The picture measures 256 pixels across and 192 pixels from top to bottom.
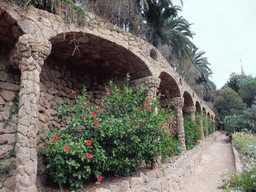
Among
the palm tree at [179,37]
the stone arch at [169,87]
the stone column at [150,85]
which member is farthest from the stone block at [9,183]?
the palm tree at [179,37]

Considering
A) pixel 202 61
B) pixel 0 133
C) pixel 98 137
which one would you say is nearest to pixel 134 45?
pixel 98 137

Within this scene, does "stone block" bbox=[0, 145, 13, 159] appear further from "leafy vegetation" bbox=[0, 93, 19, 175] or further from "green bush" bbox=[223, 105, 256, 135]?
"green bush" bbox=[223, 105, 256, 135]

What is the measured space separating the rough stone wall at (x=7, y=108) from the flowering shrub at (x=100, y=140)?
656 mm

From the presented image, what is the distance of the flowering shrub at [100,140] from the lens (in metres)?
2.76

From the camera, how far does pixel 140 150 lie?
12.2 ft

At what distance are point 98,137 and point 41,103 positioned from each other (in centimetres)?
174

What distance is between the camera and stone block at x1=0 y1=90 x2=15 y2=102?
10.9 feet

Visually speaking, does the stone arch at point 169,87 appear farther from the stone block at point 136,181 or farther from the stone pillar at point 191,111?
the stone block at point 136,181

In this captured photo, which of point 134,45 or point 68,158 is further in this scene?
point 134,45

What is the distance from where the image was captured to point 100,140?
3281 mm

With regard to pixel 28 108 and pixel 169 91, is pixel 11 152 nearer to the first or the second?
pixel 28 108

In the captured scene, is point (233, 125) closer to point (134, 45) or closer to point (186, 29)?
point (186, 29)

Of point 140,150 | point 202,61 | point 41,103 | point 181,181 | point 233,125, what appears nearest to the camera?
point 140,150

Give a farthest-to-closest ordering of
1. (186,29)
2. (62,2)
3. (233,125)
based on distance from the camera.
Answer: (233,125)
(186,29)
(62,2)
